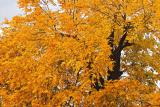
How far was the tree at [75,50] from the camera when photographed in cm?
2012

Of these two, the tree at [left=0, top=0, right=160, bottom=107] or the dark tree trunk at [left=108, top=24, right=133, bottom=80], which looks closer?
the tree at [left=0, top=0, right=160, bottom=107]

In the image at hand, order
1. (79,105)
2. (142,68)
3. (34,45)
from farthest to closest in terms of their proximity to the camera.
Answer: (142,68) → (34,45) → (79,105)

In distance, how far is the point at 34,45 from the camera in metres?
21.7

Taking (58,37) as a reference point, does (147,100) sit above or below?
below

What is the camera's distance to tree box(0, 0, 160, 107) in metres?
20.1

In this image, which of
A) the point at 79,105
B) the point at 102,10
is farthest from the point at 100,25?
the point at 79,105

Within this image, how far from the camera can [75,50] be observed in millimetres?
20078

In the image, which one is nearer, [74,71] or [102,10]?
[74,71]

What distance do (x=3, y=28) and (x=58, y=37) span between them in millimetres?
5359

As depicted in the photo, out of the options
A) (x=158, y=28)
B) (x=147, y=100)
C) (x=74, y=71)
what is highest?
(x=158, y=28)

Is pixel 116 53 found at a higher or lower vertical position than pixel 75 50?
lower

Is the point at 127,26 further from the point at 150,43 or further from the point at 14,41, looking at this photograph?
the point at 14,41

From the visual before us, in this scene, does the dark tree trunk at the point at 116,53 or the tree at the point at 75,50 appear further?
the dark tree trunk at the point at 116,53

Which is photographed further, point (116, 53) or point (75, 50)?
point (116, 53)
